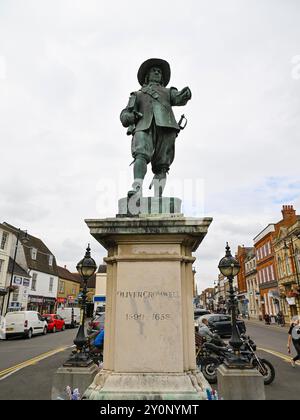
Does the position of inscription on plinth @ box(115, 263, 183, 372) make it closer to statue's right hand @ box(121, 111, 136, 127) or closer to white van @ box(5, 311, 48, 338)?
statue's right hand @ box(121, 111, 136, 127)

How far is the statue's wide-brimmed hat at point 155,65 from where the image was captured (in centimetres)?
440

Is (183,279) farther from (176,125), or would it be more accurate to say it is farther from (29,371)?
(29,371)

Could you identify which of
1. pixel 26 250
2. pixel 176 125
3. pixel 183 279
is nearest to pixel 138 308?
pixel 183 279

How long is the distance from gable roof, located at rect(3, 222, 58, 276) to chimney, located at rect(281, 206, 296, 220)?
31.1 m

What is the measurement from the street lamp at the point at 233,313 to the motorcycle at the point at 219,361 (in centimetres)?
76

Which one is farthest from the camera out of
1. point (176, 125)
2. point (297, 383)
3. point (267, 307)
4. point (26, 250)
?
point (267, 307)

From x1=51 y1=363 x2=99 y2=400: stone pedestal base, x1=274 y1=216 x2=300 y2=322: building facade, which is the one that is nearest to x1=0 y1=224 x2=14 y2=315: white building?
x1=51 y1=363 x2=99 y2=400: stone pedestal base

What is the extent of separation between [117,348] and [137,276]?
70 cm

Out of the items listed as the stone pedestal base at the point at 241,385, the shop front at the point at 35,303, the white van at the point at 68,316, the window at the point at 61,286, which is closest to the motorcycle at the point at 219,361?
the stone pedestal base at the point at 241,385

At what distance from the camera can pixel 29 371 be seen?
994 cm

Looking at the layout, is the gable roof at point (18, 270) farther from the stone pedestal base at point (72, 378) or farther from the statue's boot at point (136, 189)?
the statue's boot at point (136, 189)

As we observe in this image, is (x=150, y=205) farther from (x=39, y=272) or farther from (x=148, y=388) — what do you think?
(x=39, y=272)

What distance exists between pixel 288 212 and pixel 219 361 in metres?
35.2

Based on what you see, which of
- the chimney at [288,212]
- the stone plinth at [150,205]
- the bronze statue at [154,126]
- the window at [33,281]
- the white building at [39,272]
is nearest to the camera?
the stone plinth at [150,205]
